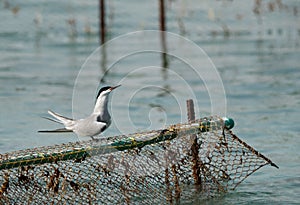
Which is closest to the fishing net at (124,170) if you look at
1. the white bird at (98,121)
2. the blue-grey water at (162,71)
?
the white bird at (98,121)

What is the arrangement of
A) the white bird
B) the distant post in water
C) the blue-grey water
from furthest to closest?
1. the distant post in water
2. the blue-grey water
3. the white bird

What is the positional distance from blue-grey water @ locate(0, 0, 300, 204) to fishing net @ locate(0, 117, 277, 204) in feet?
1.73

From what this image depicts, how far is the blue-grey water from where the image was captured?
11.8 metres

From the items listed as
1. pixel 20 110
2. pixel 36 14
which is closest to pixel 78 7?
pixel 36 14

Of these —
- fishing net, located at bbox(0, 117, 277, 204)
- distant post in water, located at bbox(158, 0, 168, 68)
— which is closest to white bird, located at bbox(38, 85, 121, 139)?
fishing net, located at bbox(0, 117, 277, 204)

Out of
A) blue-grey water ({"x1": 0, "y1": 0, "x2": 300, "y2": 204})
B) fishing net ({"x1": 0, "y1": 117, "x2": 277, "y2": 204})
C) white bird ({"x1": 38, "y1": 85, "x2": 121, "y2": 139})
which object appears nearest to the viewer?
fishing net ({"x1": 0, "y1": 117, "x2": 277, "y2": 204})

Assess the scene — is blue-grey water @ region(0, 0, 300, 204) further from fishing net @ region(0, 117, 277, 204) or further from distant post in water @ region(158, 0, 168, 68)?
fishing net @ region(0, 117, 277, 204)

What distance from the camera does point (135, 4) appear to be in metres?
25.3

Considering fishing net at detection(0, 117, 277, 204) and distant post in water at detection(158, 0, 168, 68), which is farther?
distant post in water at detection(158, 0, 168, 68)

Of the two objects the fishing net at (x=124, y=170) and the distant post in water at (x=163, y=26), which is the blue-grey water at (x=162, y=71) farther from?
the fishing net at (x=124, y=170)

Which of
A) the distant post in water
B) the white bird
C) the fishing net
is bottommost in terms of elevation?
the fishing net

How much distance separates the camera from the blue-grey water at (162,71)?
11.8 meters

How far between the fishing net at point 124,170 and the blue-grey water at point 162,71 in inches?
20.7

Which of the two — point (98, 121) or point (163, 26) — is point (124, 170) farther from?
point (163, 26)
